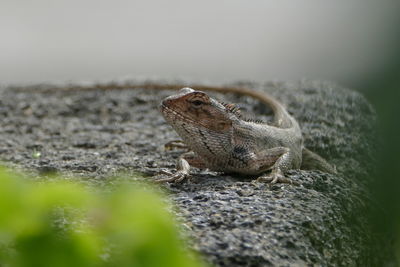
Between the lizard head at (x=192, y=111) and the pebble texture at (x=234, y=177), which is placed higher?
the lizard head at (x=192, y=111)

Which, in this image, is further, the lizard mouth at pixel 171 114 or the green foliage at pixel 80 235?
the lizard mouth at pixel 171 114

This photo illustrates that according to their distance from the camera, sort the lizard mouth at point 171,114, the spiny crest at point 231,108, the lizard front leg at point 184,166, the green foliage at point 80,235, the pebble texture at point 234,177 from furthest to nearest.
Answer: the spiny crest at point 231,108
the lizard mouth at point 171,114
the lizard front leg at point 184,166
the pebble texture at point 234,177
the green foliage at point 80,235

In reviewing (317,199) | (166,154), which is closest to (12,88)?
(166,154)

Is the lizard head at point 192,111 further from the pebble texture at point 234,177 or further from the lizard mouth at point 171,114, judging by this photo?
the pebble texture at point 234,177

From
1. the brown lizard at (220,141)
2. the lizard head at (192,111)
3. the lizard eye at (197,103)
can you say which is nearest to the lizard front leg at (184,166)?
the brown lizard at (220,141)

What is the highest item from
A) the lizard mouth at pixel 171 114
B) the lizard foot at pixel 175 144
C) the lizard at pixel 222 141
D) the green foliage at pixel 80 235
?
the green foliage at pixel 80 235

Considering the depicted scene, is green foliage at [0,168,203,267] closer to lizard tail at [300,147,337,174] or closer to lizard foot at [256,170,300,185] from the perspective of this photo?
lizard foot at [256,170,300,185]

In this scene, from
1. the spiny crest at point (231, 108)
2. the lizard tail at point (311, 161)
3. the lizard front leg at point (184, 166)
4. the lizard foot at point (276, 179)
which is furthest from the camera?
the lizard tail at point (311, 161)
